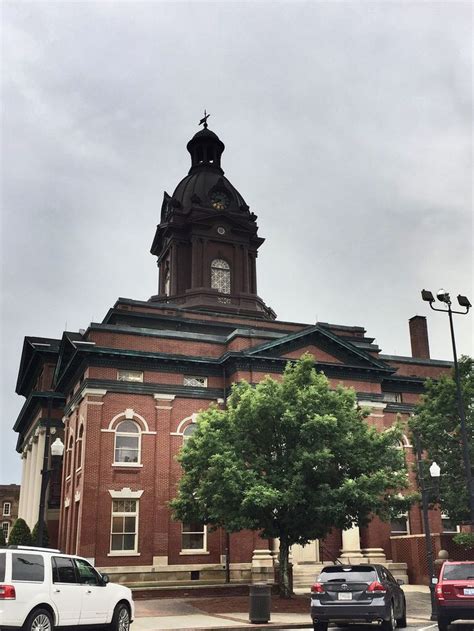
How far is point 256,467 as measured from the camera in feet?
86.3

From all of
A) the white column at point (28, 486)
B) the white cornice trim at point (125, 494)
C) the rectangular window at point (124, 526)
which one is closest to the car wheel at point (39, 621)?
the rectangular window at point (124, 526)

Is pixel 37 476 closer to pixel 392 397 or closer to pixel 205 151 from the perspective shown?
pixel 392 397

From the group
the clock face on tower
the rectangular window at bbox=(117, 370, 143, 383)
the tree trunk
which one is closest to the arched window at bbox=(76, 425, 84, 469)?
the rectangular window at bbox=(117, 370, 143, 383)

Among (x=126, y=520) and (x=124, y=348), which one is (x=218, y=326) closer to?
(x=124, y=348)

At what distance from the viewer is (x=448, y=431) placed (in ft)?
108

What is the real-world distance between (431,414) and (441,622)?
54.4ft

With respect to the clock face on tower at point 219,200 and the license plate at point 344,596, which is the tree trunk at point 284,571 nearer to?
the license plate at point 344,596

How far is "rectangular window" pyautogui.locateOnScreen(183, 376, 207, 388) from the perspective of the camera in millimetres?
38562

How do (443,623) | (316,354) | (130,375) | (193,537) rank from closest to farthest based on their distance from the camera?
1. (443,623)
2. (193,537)
3. (130,375)
4. (316,354)

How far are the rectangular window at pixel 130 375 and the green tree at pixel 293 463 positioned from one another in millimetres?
9606

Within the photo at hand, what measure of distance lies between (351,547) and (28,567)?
2608 centimetres

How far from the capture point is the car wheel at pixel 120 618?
53.6 feet

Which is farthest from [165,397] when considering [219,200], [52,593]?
[52,593]

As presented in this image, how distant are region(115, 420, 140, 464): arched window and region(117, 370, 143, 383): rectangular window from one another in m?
2.23
